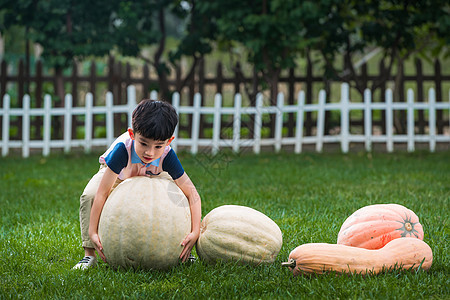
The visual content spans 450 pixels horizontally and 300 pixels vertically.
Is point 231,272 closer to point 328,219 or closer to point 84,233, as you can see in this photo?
point 84,233

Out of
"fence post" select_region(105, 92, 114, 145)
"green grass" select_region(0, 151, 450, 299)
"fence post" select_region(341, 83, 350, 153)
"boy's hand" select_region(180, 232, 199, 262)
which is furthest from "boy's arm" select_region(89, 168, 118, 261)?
"fence post" select_region(341, 83, 350, 153)

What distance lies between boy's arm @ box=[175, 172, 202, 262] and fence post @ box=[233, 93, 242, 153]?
7056mm

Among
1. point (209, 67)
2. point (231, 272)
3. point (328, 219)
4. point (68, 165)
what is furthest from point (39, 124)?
point (209, 67)

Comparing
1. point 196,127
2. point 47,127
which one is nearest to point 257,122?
point 196,127

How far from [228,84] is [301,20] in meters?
2.27

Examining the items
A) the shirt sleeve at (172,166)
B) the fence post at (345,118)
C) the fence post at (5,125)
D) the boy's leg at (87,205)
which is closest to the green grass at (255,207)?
the boy's leg at (87,205)

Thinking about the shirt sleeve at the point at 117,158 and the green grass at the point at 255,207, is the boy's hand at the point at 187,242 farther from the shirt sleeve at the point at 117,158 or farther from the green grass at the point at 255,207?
the shirt sleeve at the point at 117,158

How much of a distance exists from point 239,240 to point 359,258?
69cm

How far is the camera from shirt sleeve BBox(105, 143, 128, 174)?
122 inches

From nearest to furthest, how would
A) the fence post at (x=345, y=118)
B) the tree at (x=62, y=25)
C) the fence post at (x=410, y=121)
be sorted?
1. the fence post at (x=410, y=121)
2. the fence post at (x=345, y=118)
3. the tree at (x=62, y=25)

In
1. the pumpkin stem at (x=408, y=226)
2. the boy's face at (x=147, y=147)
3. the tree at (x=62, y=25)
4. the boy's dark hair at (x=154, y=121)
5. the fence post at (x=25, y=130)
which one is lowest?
the fence post at (x=25, y=130)

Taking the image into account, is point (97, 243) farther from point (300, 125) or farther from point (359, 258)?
point (300, 125)

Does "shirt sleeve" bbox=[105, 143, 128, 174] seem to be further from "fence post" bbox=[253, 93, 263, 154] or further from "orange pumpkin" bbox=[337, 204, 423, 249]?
"fence post" bbox=[253, 93, 263, 154]

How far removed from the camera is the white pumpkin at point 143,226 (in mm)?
2953
